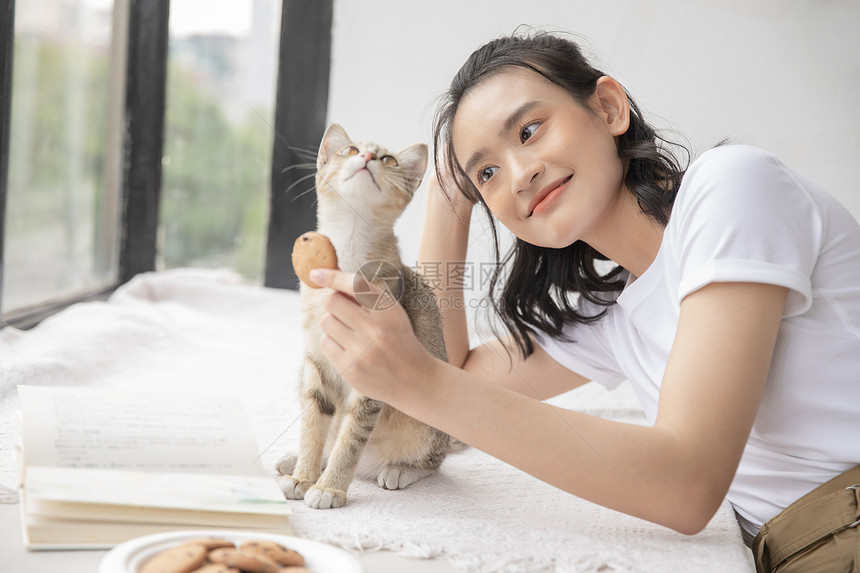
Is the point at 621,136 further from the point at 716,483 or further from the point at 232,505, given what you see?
the point at 232,505

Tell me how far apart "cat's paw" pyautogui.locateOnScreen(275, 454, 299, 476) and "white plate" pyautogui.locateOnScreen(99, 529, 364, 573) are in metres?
0.30

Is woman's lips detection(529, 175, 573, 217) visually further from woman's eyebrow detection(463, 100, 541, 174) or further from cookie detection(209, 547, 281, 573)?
cookie detection(209, 547, 281, 573)

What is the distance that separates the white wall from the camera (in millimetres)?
1200

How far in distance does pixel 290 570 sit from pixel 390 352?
0.72 feet

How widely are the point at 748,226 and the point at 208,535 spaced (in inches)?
24.3

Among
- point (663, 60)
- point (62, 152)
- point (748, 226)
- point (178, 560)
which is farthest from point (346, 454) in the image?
point (62, 152)

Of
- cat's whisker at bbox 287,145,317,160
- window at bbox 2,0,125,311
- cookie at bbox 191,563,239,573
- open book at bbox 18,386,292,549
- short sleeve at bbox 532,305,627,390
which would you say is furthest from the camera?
window at bbox 2,0,125,311

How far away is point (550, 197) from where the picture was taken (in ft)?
2.86

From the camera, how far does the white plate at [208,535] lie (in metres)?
0.49

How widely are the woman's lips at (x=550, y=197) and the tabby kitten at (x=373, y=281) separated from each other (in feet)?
0.59

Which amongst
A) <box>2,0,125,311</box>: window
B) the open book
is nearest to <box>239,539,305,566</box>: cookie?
the open book

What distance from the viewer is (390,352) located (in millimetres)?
646

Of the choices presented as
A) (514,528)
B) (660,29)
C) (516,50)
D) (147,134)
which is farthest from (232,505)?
(147,134)

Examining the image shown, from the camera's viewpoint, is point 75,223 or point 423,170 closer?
point 423,170
